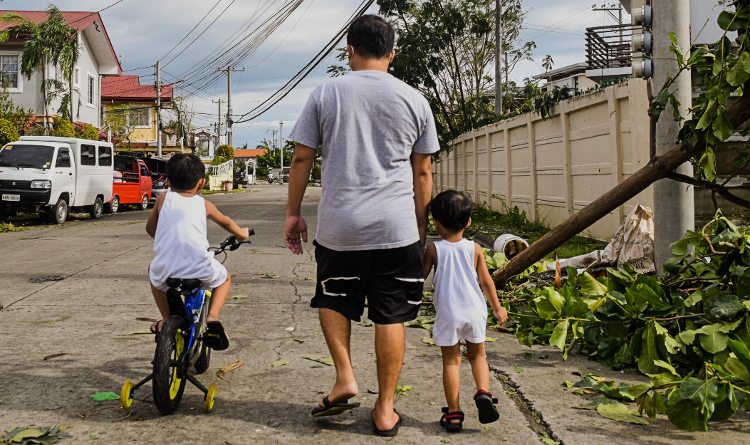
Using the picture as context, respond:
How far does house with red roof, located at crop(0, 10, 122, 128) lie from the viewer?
108ft

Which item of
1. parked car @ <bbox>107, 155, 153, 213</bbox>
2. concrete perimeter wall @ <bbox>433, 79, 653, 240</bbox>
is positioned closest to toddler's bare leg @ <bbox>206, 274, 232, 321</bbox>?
concrete perimeter wall @ <bbox>433, 79, 653, 240</bbox>

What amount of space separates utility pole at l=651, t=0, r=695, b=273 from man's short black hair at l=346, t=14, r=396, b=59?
11.4ft

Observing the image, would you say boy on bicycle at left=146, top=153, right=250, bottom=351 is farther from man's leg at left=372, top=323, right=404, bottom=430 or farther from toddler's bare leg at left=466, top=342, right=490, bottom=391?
toddler's bare leg at left=466, top=342, right=490, bottom=391

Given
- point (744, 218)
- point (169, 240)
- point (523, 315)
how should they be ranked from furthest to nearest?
point (744, 218) < point (523, 315) < point (169, 240)

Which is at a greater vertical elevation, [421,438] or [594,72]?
[594,72]

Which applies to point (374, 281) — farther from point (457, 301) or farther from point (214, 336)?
point (214, 336)

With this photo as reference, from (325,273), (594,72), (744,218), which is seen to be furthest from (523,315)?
(594,72)

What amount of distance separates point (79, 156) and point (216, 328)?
1767 centimetres

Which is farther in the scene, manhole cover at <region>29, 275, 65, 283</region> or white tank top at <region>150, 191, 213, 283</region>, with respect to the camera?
manhole cover at <region>29, 275, 65, 283</region>

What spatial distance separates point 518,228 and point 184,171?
39.2ft

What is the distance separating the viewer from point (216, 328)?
4293 millimetres

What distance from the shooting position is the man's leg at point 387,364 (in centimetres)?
355

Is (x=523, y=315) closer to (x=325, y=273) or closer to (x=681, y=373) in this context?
(x=681, y=373)

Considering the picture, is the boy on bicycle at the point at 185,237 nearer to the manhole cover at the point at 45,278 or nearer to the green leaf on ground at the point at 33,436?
the green leaf on ground at the point at 33,436
